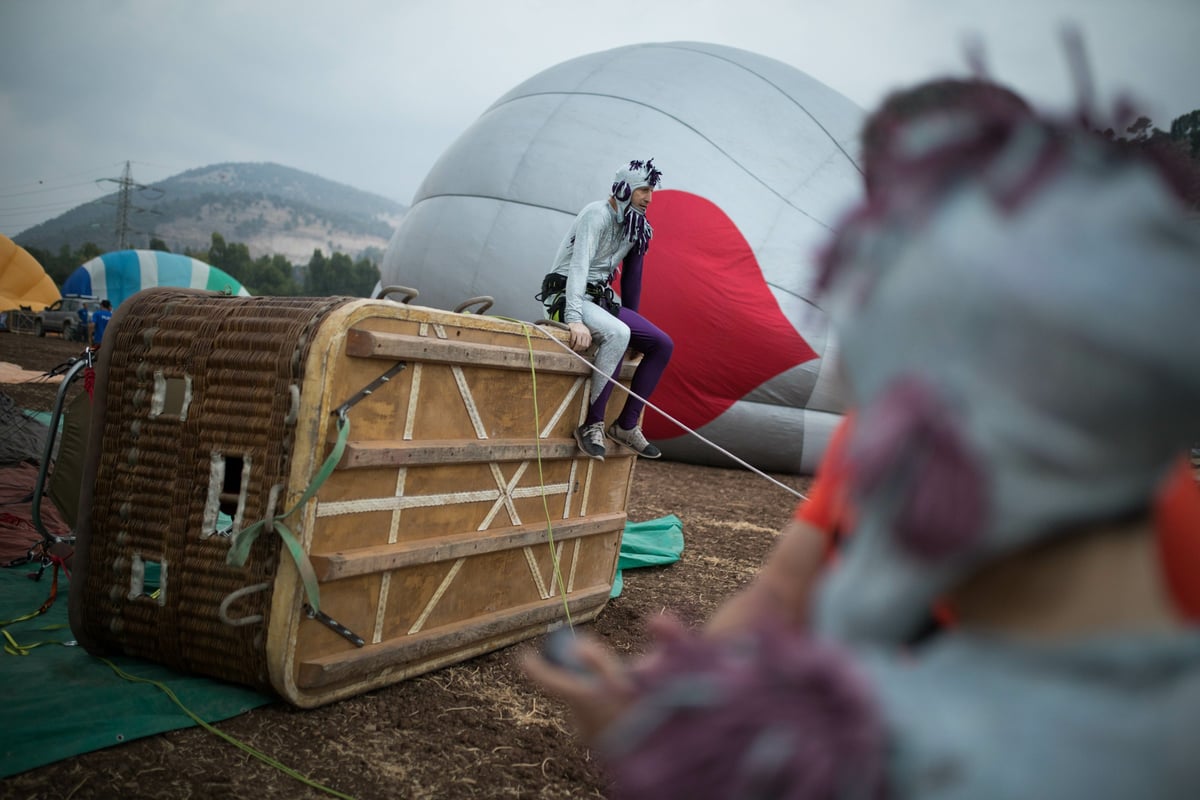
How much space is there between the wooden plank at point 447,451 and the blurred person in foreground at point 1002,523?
2448 mm

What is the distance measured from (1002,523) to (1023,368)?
106 millimetres

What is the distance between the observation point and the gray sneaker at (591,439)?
4.06 meters

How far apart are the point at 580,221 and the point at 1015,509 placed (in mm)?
4156

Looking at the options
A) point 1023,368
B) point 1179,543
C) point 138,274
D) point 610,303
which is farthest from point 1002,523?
point 138,274

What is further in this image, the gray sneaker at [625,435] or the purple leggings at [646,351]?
the purple leggings at [646,351]

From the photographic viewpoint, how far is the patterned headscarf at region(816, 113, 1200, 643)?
1.86 ft

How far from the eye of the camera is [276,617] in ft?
9.35

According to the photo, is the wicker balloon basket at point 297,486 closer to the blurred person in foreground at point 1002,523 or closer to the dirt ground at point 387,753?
the dirt ground at point 387,753

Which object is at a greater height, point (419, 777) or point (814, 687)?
point (814, 687)

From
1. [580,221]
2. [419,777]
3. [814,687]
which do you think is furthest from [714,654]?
[580,221]

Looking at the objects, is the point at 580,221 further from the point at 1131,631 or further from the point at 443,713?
the point at 1131,631

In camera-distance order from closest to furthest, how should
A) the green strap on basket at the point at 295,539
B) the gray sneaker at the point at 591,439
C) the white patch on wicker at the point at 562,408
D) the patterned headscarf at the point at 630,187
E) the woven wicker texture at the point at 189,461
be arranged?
the green strap on basket at the point at 295,539 → the woven wicker texture at the point at 189,461 → the white patch on wicker at the point at 562,408 → the gray sneaker at the point at 591,439 → the patterned headscarf at the point at 630,187

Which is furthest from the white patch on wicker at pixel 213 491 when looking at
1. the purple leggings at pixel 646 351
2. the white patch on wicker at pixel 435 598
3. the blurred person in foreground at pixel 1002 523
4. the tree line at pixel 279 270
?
the tree line at pixel 279 270

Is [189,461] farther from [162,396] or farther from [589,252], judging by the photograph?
[589,252]
